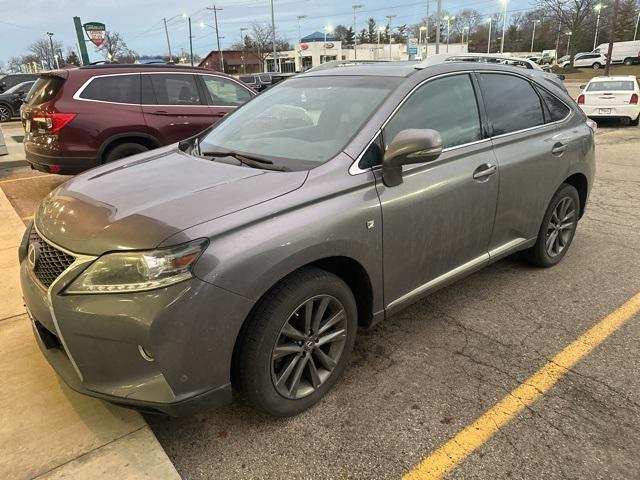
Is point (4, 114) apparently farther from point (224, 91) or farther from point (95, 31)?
point (224, 91)

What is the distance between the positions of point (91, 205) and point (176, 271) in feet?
2.39

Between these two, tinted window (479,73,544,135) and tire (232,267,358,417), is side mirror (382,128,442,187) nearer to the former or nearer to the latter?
tire (232,267,358,417)

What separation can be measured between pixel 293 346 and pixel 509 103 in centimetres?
252

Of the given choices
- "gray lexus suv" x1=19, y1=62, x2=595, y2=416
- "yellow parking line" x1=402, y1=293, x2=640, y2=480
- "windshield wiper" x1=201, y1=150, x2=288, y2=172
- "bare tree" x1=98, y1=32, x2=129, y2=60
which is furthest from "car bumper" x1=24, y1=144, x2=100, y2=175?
"bare tree" x1=98, y1=32, x2=129, y2=60

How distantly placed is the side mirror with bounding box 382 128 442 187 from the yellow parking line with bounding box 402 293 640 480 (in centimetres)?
139

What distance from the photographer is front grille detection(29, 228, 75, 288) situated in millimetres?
2229

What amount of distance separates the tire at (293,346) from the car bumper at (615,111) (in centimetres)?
1421

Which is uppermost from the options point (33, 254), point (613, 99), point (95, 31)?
point (95, 31)

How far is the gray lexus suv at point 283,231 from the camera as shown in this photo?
81.2 inches

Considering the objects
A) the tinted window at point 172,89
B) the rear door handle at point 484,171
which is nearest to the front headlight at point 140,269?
the rear door handle at point 484,171

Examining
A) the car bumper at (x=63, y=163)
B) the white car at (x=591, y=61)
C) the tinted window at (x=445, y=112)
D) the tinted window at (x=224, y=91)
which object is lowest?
the white car at (x=591, y=61)

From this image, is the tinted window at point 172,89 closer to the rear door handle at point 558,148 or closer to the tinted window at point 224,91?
the tinted window at point 224,91

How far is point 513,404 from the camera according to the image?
105 inches

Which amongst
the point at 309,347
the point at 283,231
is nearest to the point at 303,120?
the point at 283,231
